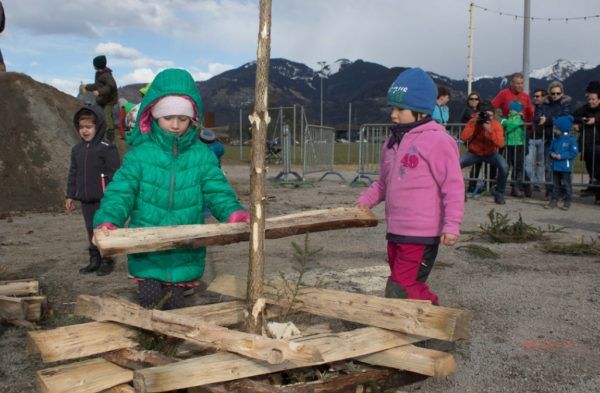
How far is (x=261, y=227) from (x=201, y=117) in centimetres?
120

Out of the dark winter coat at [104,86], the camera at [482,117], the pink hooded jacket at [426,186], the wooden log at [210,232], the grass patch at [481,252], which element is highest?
the dark winter coat at [104,86]

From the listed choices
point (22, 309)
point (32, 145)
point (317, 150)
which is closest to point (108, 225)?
point (22, 309)

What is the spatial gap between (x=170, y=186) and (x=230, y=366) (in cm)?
136

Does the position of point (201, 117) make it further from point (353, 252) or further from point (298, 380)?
point (353, 252)

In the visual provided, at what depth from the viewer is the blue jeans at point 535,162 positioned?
1079 centimetres

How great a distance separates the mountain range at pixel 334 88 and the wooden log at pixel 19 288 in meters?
57.4

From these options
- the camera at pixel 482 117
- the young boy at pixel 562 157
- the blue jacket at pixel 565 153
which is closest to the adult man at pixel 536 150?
the young boy at pixel 562 157

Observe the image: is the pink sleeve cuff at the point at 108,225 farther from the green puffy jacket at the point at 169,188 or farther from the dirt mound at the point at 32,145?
the dirt mound at the point at 32,145

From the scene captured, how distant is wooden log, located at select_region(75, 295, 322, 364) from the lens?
2.24 metres

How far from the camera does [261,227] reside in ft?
8.88

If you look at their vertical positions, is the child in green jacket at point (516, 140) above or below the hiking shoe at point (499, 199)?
above

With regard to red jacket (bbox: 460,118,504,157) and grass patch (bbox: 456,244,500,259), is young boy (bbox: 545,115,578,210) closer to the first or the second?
red jacket (bbox: 460,118,504,157)

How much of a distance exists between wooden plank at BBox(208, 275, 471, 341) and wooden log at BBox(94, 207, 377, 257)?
35 centimetres

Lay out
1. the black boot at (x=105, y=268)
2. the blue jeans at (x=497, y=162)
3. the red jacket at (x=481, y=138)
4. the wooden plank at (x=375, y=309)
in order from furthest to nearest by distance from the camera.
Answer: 1. the blue jeans at (x=497, y=162)
2. the red jacket at (x=481, y=138)
3. the black boot at (x=105, y=268)
4. the wooden plank at (x=375, y=309)
